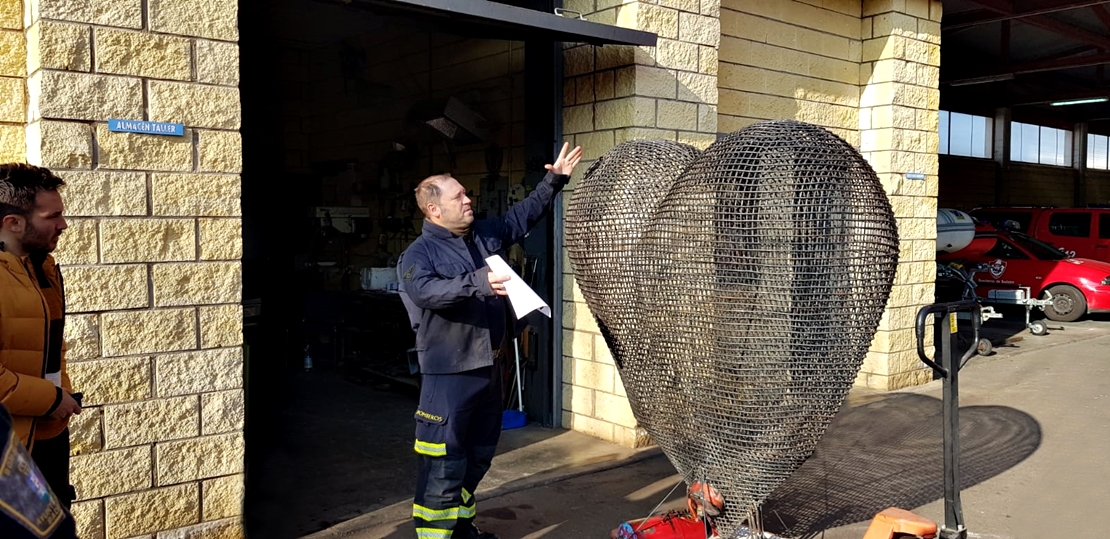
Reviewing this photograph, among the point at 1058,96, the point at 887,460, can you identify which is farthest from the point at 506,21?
the point at 1058,96

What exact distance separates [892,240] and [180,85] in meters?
3.23

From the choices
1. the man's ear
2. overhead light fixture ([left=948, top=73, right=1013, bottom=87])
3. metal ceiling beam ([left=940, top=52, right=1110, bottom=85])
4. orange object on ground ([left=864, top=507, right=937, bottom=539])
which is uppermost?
metal ceiling beam ([left=940, top=52, right=1110, bottom=85])

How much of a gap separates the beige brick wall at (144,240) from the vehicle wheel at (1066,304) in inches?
510

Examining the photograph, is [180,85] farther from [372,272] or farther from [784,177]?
[372,272]

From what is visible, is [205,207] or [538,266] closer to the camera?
[205,207]

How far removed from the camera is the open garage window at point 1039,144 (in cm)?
2133

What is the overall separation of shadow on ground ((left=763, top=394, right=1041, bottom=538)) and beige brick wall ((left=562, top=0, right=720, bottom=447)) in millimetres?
1306

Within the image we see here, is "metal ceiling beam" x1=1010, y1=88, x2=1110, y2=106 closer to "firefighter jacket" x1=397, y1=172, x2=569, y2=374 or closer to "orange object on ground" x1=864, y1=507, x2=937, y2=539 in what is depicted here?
"orange object on ground" x1=864, y1=507, x2=937, y2=539

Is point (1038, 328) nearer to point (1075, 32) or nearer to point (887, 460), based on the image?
point (1075, 32)

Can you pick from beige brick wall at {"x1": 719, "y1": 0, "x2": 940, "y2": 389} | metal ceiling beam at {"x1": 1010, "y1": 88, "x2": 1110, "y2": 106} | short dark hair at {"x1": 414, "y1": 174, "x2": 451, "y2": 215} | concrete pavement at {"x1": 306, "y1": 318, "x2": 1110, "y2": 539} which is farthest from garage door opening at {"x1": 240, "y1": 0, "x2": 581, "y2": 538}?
metal ceiling beam at {"x1": 1010, "y1": 88, "x2": 1110, "y2": 106}

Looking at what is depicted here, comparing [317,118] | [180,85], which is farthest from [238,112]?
[317,118]

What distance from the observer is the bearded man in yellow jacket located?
2652 mm

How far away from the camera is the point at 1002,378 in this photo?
8633mm

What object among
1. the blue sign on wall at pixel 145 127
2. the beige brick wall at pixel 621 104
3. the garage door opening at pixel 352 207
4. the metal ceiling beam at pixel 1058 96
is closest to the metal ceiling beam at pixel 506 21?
the garage door opening at pixel 352 207
